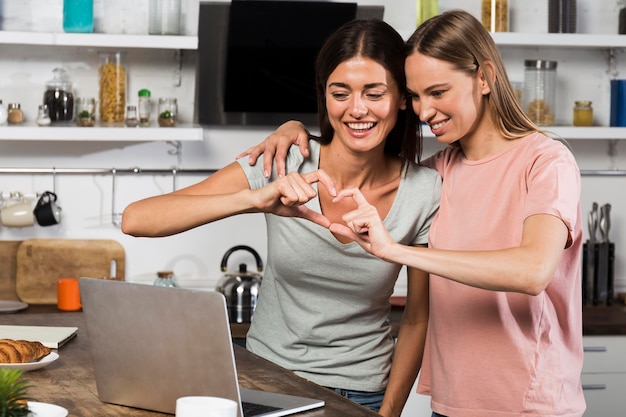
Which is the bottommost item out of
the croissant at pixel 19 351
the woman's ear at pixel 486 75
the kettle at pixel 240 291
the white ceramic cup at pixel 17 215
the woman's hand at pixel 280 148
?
the kettle at pixel 240 291

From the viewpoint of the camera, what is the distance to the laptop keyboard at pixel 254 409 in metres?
1.50

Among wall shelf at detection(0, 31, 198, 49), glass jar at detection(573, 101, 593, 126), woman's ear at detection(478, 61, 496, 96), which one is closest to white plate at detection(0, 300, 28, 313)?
wall shelf at detection(0, 31, 198, 49)

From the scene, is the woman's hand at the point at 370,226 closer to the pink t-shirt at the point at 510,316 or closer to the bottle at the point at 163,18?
the pink t-shirt at the point at 510,316

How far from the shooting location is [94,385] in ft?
5.61

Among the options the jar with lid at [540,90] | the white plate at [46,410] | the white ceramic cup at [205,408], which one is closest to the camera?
the white ceramic cup at [205,408]

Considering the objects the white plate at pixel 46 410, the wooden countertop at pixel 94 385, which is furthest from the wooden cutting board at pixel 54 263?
the white plate at pixel 46 410

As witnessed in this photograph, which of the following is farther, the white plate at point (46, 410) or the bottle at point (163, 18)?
the bottle at point (163, 18)

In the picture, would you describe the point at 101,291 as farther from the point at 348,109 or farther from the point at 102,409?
the point at 348,109

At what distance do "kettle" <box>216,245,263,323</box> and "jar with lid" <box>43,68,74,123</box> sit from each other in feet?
2.68

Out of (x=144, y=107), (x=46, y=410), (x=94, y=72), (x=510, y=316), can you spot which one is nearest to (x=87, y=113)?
(x=144, y=107)

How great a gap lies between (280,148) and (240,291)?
1505 mm

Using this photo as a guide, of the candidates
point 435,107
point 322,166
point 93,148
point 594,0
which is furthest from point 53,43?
point 594,0

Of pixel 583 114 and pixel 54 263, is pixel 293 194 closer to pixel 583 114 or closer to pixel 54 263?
pixel 54 263

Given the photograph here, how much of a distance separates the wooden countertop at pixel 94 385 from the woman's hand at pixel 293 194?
31 cm
